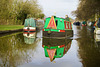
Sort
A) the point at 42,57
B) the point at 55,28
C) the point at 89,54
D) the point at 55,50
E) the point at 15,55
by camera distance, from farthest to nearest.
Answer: the point at 55,28
the point at 55,50
the point at 89,54
the point at 15,55
the point at 42,57

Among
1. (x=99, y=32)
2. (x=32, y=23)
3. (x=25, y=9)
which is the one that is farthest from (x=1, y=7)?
(x=25, y=9)

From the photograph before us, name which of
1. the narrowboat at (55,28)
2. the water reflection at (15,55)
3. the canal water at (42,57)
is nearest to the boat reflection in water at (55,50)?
the canal water at (42,57)

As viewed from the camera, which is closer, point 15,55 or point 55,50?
point 15,55

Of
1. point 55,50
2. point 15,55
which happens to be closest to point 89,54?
point 55,50

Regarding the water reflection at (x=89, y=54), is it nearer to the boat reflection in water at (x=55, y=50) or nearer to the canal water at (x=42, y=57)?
the canal water at (x=42, y=57)

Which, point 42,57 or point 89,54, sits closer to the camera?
point 42,57

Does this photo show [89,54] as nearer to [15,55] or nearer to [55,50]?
[55,50]

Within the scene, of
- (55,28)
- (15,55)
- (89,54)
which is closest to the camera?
(15,55)

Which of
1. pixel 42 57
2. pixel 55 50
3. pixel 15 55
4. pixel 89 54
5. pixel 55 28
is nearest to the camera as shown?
pixel 42 57

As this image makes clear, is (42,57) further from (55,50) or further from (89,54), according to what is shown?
(89,54)

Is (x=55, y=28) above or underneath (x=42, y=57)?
above

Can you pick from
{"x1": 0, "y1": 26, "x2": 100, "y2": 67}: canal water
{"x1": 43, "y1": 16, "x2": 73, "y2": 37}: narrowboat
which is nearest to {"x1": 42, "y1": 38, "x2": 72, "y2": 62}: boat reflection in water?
{"x1": 0, "y1": 26, "x2": 100, "y2": 67}: canal water

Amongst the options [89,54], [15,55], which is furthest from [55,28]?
[15,55]

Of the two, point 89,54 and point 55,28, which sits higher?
point 55,28
